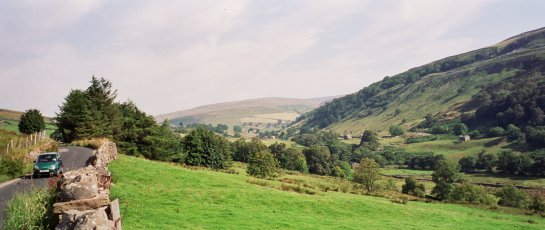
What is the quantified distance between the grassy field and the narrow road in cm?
484

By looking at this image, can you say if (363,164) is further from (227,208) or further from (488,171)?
(488,171)

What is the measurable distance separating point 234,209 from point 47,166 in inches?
790

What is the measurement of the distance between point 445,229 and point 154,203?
22.3 metres

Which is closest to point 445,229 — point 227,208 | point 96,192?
point 227,208

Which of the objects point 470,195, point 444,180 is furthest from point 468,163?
point 470,195

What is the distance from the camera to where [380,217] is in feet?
103

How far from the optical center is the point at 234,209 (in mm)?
24922

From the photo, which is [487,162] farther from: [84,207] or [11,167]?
[84,207]

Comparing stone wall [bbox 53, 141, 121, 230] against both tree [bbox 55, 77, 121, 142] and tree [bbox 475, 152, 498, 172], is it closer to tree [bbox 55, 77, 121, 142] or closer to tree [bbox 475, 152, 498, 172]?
tree [bbox 55, 77, 121, 142]

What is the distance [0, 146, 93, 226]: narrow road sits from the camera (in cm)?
2230

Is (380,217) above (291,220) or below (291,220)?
below

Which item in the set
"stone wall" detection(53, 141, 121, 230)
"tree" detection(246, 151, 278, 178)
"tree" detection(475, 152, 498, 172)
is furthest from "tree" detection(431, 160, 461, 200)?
"stone wall" detection(53, 141, 121, 230)

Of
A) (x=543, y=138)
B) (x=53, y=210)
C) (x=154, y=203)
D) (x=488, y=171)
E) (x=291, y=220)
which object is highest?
(x=53, y=210)

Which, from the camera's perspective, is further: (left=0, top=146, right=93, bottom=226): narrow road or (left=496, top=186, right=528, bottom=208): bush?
(left=496, top=186, right=528, bottom=208): bush
